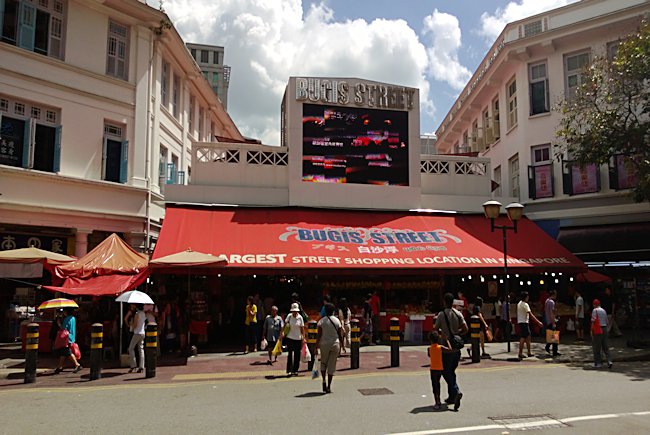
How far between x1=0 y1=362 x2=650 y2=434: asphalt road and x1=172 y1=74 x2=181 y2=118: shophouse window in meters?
16.5

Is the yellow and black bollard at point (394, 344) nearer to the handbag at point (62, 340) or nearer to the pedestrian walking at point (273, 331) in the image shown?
the pedestrian walking at point (273, 331)

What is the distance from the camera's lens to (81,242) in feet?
61.0

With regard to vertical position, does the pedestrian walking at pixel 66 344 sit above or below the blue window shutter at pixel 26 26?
below

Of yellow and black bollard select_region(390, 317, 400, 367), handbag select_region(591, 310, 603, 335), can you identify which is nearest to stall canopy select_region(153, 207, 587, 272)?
yellow and black bollard select_region(390, 317, 400, 367)

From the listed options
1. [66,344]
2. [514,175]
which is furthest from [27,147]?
[514,175]

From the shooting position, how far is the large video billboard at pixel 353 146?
19922mm

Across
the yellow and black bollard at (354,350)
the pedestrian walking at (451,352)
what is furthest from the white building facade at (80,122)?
the pedestrian walking at (451,352)

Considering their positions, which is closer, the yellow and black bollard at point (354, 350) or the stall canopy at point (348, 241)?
the yellow and black bollard at point (354, 350)

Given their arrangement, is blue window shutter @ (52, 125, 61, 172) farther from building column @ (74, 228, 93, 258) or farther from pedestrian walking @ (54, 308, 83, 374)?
pedestrian walking @ (54, 308, 83, 374)

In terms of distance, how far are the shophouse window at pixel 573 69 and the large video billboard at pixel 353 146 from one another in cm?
778

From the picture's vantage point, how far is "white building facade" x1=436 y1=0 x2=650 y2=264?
2055 centimetres

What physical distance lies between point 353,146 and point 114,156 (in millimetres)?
9117

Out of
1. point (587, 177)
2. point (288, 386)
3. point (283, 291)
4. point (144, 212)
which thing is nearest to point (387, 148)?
point (283, 291)

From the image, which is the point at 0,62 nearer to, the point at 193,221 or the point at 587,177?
the point at 193,221
